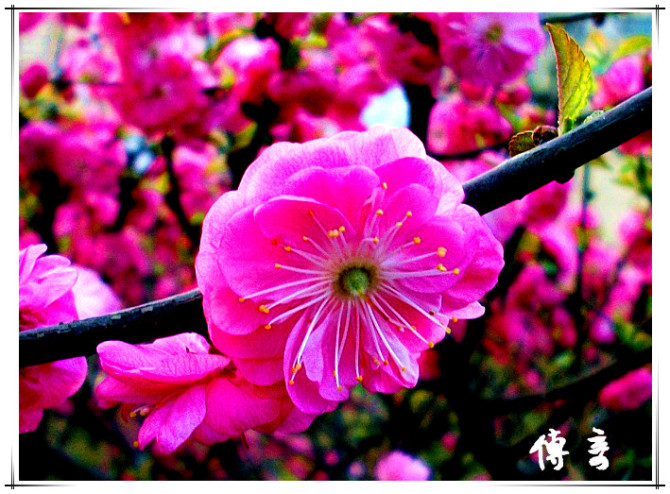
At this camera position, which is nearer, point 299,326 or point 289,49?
point 299,326

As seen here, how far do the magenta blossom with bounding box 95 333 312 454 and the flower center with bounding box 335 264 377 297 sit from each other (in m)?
0.10

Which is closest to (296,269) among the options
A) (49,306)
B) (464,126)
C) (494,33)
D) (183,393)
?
(183,393)

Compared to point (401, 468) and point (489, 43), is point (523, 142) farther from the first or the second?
point (401, 468)

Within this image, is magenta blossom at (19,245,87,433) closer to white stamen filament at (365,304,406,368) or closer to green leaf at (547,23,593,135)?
white stamen filament at (365,304,406,368)

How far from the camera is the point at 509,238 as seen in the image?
3.64 feet

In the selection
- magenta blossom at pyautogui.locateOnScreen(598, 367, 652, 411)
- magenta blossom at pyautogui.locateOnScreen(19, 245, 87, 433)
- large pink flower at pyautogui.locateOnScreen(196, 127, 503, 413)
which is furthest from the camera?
magenta blossom at pyautogui.locateOnScreen(598, 367, 652, 411)

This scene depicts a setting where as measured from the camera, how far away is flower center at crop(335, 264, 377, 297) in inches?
19.6

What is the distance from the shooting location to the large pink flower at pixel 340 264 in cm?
42

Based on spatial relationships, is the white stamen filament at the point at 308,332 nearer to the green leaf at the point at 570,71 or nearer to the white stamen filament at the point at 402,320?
the white stamen filament at the point at 402,320

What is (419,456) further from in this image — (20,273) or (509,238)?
(20,273)

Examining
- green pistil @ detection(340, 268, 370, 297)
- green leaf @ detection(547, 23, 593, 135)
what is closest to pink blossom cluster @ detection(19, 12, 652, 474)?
green pistil @ detection(340, 268, 370, 297)

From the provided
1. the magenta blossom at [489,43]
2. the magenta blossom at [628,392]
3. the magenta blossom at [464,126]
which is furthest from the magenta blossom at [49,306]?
the magenta blossom at [628,392]
